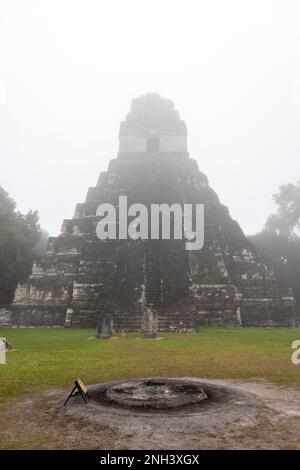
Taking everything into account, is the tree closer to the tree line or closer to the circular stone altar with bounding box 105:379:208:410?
the tree line

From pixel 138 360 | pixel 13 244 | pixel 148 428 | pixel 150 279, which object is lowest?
pixel 138 360

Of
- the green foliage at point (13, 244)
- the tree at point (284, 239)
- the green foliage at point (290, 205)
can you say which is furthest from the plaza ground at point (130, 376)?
the green foliage at point (290, 205)

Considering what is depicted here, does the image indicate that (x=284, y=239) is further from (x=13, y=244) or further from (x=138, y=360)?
(x=138, y=360)

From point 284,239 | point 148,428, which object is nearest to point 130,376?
point 148,428

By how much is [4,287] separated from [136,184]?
11.3m

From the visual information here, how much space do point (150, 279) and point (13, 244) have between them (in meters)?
8.41

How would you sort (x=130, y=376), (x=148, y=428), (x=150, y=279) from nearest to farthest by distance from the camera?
(x=148, y=428) < (x=130, y=376) < (x=150, y=279)

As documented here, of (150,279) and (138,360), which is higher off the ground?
(150,279)

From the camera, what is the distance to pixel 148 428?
15.4ft

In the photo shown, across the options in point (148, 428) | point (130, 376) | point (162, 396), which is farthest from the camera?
point (130, 376)

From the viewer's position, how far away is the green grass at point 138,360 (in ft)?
27.1

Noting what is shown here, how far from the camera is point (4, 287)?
27.3 m

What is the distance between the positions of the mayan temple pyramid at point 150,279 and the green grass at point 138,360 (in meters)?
5.27

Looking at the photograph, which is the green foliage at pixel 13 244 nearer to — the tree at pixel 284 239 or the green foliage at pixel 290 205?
the tree at pixel 284 239
